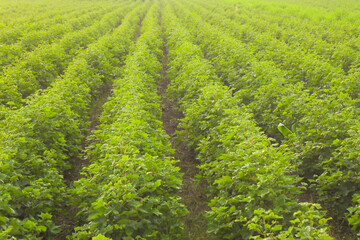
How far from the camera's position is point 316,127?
5836mm

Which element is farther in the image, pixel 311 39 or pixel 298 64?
pixel 311 39

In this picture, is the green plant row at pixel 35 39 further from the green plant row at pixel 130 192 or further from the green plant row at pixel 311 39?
the green plant row at pixel 311 39

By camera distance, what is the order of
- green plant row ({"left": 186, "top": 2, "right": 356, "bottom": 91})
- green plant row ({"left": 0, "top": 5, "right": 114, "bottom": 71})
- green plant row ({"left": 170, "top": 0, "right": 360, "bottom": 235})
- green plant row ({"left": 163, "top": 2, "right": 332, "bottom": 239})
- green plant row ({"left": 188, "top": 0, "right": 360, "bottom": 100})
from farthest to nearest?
green plant row ({"left": 0, "top": 5, "right": 114, "bottom": 71}), green plant row ({"left": 186, "top": 2, "right": 356, "bottom": 91}), green plant row ({"left": 188, "top": 0, "right": 360, "bottom": 100}), green plant row ({"left": 170, "top": 0, "right": 360, "bottom": 235}), green plant row ({"left": 163, "top": 2, "right": 332, "bottom": 239})

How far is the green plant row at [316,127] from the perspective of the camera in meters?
4.85

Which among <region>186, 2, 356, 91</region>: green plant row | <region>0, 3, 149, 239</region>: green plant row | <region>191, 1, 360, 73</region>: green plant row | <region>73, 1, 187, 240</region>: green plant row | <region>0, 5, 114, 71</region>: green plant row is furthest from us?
<region>0, 5, 114, 71</region>: green plant row

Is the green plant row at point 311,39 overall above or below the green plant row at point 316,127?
above

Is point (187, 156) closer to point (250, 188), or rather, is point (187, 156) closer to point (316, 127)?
point (316, 127)

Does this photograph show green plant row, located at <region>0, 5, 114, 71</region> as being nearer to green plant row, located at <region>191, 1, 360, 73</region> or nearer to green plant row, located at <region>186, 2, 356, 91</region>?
green plant row, located at <region>186, 2, 356, 91</region>

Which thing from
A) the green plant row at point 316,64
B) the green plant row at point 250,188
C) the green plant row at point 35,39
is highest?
the green plant row at point 35,39

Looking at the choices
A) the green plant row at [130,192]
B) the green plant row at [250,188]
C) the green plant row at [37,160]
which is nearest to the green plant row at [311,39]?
the green plant row at [250,188]

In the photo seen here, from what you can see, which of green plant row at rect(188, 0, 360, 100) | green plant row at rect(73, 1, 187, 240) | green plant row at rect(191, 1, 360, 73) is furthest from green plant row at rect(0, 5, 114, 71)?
green plant row at rect(191, 1, 360, 73)

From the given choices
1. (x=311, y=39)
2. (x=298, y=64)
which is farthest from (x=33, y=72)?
(x=311, y=39)

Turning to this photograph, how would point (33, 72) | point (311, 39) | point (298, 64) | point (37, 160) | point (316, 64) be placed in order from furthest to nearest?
1. point (311, 39)
2. point (298, 64)
3. point (33, 72)
4. point (316, 64)
5. point (37, 160)

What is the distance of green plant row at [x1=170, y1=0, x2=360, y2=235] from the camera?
15.9 feet
